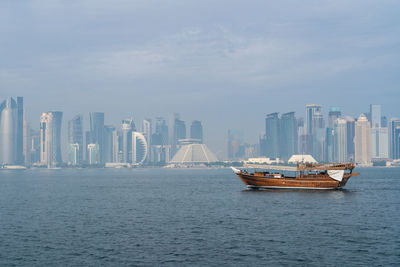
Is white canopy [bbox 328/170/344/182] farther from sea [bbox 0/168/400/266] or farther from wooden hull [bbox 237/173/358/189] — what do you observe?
sea [bbox 0/168/400/266]

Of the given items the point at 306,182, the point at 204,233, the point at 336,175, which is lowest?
the point at 204,233

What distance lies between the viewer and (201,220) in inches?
2901

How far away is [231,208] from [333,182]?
4204cm

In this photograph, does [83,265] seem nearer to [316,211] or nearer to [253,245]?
[253,245]

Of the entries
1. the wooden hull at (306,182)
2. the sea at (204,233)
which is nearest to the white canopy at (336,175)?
the wooden hull at (306,182)

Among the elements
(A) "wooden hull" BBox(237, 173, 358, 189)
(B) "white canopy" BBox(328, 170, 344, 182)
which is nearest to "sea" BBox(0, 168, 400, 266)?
(B) "white canopy" BBox(328, 170, 344, 182)

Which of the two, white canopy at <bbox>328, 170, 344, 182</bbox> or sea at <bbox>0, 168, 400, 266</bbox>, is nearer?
sea at <bbox>0, 168, 400, 266</bbox>

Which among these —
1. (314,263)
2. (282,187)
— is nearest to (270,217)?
(314,263)

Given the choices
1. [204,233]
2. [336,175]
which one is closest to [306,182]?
[336,175]

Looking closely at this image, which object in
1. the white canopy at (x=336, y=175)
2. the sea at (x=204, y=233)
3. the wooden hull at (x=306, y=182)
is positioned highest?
the white canopy at (x=336, y=175)

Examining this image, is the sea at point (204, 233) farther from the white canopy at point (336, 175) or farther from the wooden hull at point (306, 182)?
the wooden hull at point (306, 182)

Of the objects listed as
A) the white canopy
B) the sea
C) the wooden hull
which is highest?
the white canopy

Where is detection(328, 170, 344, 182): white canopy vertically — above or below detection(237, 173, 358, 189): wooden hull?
above

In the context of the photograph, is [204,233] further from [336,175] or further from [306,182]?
[336,175]
